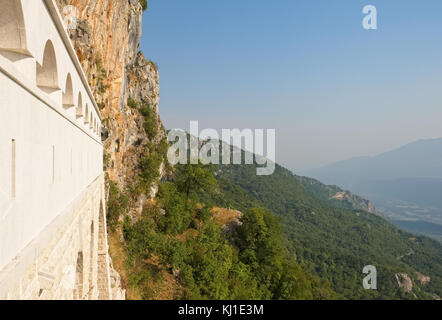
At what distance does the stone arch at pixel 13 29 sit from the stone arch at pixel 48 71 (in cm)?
144

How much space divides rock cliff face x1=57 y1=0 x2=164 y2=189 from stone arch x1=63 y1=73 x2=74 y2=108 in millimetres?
9126

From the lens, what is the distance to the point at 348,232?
8694 centimetres

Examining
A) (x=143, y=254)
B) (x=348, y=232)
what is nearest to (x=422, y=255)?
(x=348, y=232)

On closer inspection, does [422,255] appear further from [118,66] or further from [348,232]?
[118,66]

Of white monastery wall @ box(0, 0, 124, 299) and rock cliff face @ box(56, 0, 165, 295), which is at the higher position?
rock cliff face @ box(56, 0, 165, 295)

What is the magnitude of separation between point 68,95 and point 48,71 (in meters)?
1.65

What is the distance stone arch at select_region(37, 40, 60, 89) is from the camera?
428 cm

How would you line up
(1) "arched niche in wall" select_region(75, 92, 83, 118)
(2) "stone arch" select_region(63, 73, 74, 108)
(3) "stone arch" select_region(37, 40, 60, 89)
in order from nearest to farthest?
(3) "stone arch" select_region(37, 40, 60, 89)
(2) "stone arch" select_region(63, 73, 74, 108)
(1) "arched niche in wall" select_region(75, 92, 83, 118)

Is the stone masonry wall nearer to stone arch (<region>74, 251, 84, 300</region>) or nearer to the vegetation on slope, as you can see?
stone arch (<region>74, 251, 84, 300</region>)

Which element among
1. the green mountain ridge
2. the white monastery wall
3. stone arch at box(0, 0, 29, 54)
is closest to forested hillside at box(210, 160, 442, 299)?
the green mountain ridge

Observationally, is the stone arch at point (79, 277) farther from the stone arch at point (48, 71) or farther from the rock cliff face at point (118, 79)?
the rock cliff face at point (118, 79)

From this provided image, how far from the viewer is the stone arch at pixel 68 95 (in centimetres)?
582

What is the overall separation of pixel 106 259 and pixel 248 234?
57.3 ft

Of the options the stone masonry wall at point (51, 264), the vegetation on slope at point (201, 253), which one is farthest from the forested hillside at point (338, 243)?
the stone masonry wall at point (51, 264)
